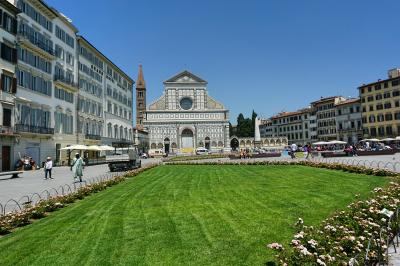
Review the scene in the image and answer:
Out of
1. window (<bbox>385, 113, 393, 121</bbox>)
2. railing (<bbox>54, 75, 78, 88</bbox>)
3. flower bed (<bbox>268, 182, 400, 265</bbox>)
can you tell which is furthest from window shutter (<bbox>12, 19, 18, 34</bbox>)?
window (<bbox>385, 113, 393, 121</bbox>)

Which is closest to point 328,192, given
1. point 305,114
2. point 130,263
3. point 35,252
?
point 130,263

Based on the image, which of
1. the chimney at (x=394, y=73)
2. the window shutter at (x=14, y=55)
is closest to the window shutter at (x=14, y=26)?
the window shutter at (x=14, y=55)

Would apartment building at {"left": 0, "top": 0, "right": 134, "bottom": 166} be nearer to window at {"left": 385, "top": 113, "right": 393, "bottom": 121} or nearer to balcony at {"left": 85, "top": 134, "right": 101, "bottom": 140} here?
balcony at {"left": 85, "top": 134, "right": 101, "bottom": 140}

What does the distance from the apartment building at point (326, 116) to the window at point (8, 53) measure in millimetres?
85371

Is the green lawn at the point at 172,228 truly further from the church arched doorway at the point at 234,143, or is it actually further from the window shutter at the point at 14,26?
the church arched doorway at the point at 234,143

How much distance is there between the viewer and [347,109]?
9212 cm

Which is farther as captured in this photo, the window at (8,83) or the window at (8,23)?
the window at (8,23)

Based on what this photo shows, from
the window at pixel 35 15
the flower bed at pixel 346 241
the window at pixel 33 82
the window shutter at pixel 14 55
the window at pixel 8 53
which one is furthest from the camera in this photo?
the window at pixel 35 15

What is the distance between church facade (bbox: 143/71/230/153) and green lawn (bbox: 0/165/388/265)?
305 feet

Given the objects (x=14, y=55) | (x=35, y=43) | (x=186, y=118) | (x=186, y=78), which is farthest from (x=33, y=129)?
(x=186, y=78)

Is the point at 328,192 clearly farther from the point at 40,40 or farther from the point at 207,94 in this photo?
the point at 207,94

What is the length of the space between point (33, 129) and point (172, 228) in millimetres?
34104

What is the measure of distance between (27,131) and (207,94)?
267 ft

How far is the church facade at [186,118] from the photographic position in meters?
110
